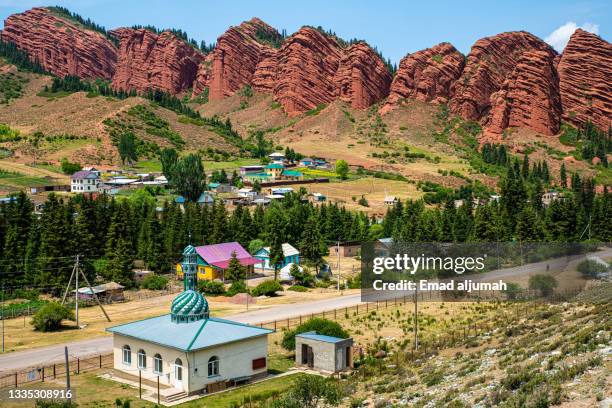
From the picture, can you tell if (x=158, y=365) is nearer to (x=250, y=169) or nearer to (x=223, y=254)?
(x=223, y=254)

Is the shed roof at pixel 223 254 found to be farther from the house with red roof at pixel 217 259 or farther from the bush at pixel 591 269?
the bush at pixel 591 269

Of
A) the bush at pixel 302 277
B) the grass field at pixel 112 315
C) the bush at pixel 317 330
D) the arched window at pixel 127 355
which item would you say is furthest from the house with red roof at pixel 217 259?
the arched window at pixel 127 355

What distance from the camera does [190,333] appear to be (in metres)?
38.9

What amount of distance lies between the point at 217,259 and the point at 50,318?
26.8m

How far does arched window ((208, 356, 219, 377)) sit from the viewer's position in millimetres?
38094

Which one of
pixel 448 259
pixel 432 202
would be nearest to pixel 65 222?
pixel 448 259

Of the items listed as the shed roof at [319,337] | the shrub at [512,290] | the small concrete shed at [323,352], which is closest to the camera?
the small concrete shed at [323,352]

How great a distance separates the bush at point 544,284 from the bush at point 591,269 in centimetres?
223

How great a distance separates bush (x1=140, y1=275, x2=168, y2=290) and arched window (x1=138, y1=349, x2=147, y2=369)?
33.3m

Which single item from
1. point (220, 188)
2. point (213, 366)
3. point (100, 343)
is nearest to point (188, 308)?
point (213, 366)

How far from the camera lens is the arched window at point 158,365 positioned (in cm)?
3894

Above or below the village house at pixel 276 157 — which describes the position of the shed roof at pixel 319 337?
below

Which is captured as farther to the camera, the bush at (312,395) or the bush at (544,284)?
the bush at (544,284)

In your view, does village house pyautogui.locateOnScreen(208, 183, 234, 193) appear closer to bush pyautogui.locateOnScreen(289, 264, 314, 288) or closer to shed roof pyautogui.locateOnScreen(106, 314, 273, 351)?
bush pyautogui.locateOnScreen(289, 264, 314, 288)
